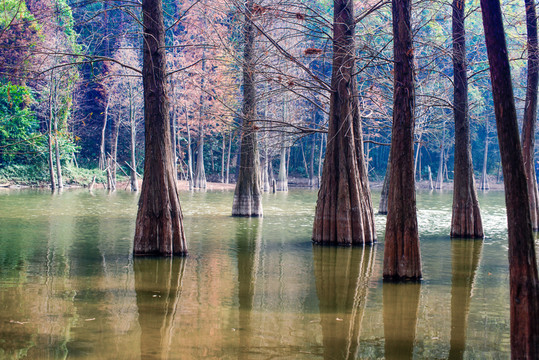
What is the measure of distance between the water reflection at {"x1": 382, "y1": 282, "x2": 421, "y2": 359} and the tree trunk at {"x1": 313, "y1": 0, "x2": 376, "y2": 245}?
4.57 metres

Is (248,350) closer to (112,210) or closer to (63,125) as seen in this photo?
(112,210)

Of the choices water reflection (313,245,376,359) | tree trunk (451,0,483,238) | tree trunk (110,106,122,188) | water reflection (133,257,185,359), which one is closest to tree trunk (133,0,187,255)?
water reflection (133,257,185,359)

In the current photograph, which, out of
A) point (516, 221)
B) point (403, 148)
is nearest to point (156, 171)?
point (403, 148)

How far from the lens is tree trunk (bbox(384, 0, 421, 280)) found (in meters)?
10.2

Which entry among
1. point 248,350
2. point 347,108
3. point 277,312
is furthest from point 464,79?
point 248,350

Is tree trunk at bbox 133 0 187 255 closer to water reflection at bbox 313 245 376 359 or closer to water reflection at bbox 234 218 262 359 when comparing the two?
water reflection at bbox 234 218 262 359

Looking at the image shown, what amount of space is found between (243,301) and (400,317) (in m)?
2.45

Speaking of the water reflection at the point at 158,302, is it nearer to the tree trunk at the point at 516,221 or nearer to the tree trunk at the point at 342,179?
the tree trunk at the point at 516,221

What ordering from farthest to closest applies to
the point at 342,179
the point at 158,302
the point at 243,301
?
1. the point at 342,179
2. the point at 243,301
3. the point at 158,302

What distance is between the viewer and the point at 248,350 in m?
6.68

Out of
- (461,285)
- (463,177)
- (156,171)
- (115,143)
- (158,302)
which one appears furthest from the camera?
(115,143)

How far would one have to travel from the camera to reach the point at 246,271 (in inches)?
458

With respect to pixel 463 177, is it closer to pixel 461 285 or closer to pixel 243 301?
pixel 461 285

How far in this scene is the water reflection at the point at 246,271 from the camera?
7230mm
